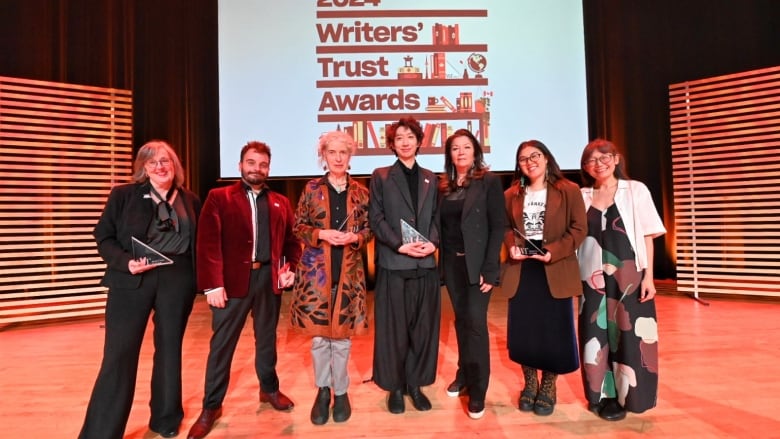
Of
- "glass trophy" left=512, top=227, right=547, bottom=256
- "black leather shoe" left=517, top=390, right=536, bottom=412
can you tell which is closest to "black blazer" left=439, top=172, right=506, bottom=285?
"glass trophy" left=512, top=227, right=547, bottom=256

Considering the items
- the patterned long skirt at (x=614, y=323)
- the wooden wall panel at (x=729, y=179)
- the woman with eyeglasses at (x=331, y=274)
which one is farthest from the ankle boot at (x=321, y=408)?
the wooden wall panel at (x=729, y=179)

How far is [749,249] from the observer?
4996 mm

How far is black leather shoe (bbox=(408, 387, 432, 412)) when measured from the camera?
2.33 m

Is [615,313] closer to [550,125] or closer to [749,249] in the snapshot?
[550,125]

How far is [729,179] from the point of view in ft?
16.5

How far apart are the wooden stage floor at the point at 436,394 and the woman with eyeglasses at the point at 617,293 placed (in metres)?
0.21

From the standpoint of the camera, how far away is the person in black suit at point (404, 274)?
7.17ft

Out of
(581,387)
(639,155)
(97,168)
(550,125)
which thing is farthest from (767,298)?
(97,168)

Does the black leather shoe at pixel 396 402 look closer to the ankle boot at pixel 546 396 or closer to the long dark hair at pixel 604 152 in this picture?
the ankle boot at pixel 546 396

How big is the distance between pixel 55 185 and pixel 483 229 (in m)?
4.92

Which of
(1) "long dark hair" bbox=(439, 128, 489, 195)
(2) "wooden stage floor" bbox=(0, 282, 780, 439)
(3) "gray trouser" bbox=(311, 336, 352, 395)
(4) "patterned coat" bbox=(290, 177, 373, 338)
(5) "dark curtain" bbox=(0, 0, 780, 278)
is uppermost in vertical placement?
(5) "dark curtain" bbox=(0, 0, 780, 278)

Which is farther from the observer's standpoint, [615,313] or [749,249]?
[749,249]

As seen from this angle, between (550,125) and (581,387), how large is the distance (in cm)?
375

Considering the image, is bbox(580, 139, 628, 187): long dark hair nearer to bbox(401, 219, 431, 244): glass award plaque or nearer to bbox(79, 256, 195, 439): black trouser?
bbox(401, 219, 431, 244): glass award plaque
